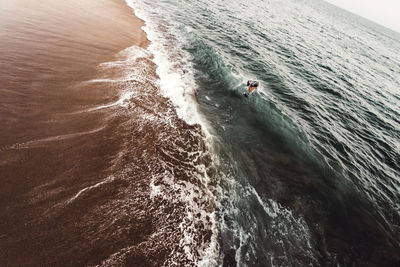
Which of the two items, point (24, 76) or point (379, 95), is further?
point (379, 95)

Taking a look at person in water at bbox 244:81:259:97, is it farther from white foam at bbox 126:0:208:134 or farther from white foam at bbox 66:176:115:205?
white foam at bbox 66:176:115:205

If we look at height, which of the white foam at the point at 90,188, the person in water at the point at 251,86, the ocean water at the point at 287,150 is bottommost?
the ocean water at the point at 287,150

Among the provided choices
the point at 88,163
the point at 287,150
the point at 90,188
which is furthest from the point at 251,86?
the point at 90,188

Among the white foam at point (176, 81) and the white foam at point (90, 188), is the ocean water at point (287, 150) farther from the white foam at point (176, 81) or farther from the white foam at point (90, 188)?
the white foam at point (90, 188)

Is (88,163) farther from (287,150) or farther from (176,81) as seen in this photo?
(287,150)

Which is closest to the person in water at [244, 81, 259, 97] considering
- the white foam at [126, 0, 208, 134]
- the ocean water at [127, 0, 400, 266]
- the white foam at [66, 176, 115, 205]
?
the ocean water at [127, 0, 400, 266]

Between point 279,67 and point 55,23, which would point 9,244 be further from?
point 279,67

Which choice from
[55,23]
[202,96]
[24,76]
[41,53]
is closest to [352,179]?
[202,96]

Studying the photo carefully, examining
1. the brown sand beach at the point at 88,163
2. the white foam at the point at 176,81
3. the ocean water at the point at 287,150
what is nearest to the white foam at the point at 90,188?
the brown sand beach at the point at 88,163
